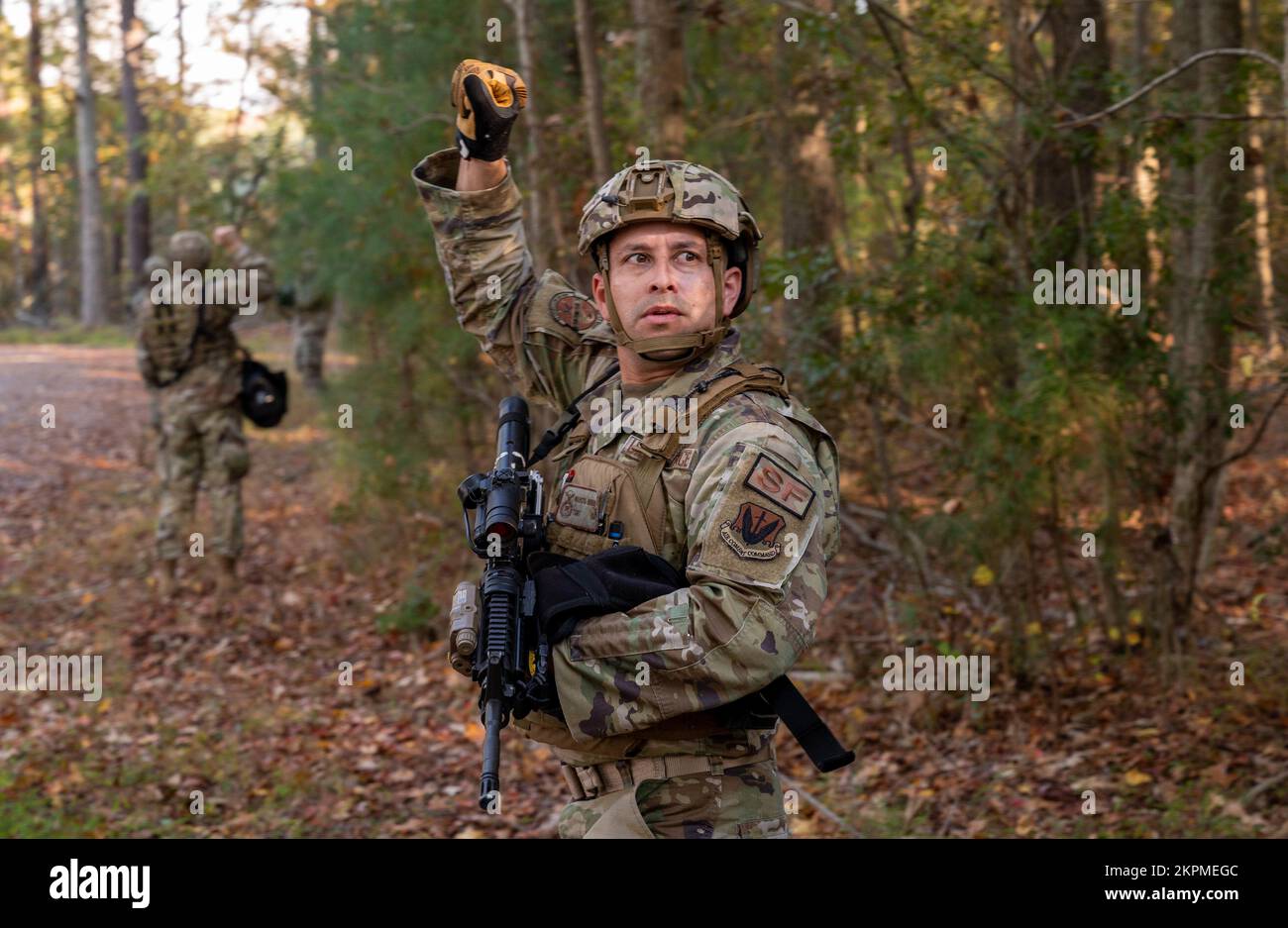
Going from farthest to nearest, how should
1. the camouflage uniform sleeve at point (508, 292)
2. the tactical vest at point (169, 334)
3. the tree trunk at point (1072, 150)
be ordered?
the tactical vest at point (169, 334) → the tree trunk at point (1072, 150) → the camouflage uniform sleeve at point (508, 292)

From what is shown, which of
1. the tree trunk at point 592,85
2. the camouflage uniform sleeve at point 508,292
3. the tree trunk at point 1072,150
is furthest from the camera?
the tree trunk at point 592,85

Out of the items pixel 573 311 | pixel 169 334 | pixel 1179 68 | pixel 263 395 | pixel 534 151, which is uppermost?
Answer: pixel 534 151

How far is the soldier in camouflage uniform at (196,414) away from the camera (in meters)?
10.4

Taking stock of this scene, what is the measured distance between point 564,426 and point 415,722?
17.2 ft

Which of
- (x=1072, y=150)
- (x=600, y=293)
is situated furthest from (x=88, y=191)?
(x=600, y=293)

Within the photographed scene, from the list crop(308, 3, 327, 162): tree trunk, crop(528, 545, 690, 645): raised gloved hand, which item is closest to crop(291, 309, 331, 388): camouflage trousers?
crop(308, 3, 327, 162): tree trunk

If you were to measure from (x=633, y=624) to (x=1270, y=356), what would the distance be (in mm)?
4344

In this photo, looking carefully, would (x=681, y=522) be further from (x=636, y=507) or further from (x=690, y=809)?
(x=690, y=809)

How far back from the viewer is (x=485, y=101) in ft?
10.6

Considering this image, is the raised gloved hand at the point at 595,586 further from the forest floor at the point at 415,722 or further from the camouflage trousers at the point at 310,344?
the camouflage trousers at the point at 310,344

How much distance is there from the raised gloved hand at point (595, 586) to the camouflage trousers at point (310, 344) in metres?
15.8

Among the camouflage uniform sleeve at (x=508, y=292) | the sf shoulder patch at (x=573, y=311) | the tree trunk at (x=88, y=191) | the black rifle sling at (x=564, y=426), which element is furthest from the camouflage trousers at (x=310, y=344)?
the black rifle sling at (x=564, y=426)

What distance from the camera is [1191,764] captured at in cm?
600

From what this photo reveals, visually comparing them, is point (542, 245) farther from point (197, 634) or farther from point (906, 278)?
point (197, 634)
